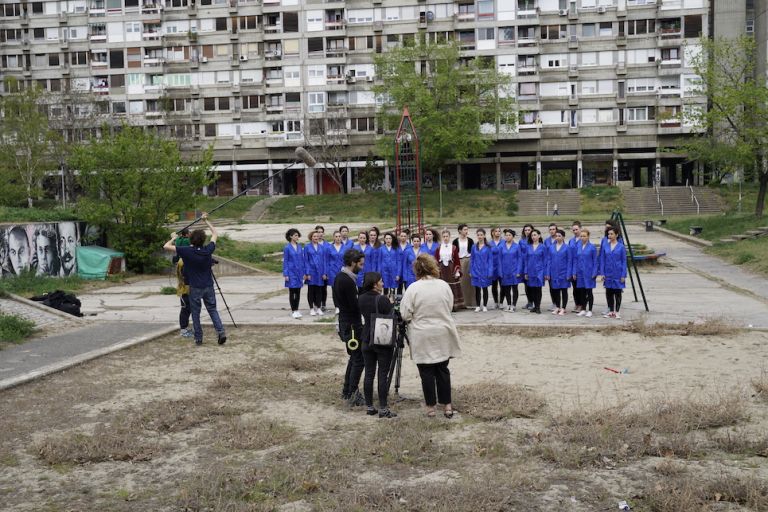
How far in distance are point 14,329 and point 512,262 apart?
29.3 ft

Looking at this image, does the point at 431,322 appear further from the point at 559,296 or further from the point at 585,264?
the point at 559,296

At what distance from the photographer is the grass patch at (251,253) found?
2570cm

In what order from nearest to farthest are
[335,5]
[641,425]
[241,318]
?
[641,425]
[241,318]
[335,5]

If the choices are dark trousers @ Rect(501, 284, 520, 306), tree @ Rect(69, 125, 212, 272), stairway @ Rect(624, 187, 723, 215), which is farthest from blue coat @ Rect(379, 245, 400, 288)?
stairway @ Rect(624, 187, 723, 215)

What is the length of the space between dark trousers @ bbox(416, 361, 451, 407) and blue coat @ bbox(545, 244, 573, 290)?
274 inches

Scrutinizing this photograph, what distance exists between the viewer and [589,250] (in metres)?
14.1

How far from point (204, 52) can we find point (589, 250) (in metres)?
60.2

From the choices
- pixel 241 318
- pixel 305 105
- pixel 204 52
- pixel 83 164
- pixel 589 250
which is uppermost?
pixel 204 52

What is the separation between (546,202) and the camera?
56.9m

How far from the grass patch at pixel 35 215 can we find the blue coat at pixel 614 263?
16957mm

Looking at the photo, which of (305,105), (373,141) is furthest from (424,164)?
(305,105)

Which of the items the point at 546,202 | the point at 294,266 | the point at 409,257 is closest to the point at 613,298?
the point at 409,257

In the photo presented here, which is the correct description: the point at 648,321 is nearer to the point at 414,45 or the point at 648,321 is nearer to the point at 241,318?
the point at 241,318

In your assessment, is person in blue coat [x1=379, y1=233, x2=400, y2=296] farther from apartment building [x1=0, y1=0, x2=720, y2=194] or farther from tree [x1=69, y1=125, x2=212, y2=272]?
apartment building [x1=0, y1=0, x2=720, y2=194]
